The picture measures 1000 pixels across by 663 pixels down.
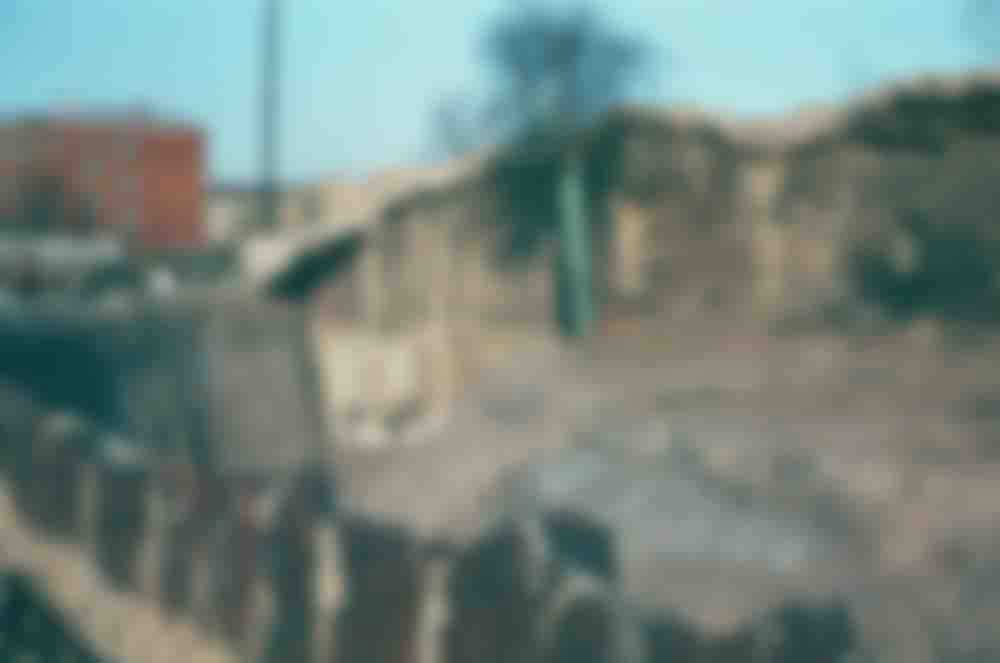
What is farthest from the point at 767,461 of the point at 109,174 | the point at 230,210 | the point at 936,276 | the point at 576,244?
the point at 230,210

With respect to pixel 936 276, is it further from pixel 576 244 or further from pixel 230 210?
pixel 230 210

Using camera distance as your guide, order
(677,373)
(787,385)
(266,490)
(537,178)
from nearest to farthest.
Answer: (266,490) < (787,385) < (677,373) < (537,178)

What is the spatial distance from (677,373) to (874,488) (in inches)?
153

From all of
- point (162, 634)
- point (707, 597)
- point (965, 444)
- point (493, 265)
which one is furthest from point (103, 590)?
point (493, 265)

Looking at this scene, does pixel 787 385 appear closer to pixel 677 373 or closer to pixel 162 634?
pixel 677 373

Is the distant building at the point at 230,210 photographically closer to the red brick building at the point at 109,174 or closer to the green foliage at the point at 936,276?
the red brick building at the point at 109,174

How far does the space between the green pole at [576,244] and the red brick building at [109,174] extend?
30.8ft

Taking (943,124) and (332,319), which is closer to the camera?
(943,124)

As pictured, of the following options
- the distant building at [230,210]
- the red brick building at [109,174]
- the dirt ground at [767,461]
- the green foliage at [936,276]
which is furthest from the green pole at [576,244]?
the distant building at [230,210]

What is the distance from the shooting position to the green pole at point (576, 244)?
43.5ft

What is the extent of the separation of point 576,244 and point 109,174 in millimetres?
12753

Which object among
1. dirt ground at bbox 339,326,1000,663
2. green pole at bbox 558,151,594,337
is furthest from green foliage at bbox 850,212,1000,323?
green pole at bbox 558,151,594,337

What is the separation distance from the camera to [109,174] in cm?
2269

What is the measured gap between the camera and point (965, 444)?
8305mm
